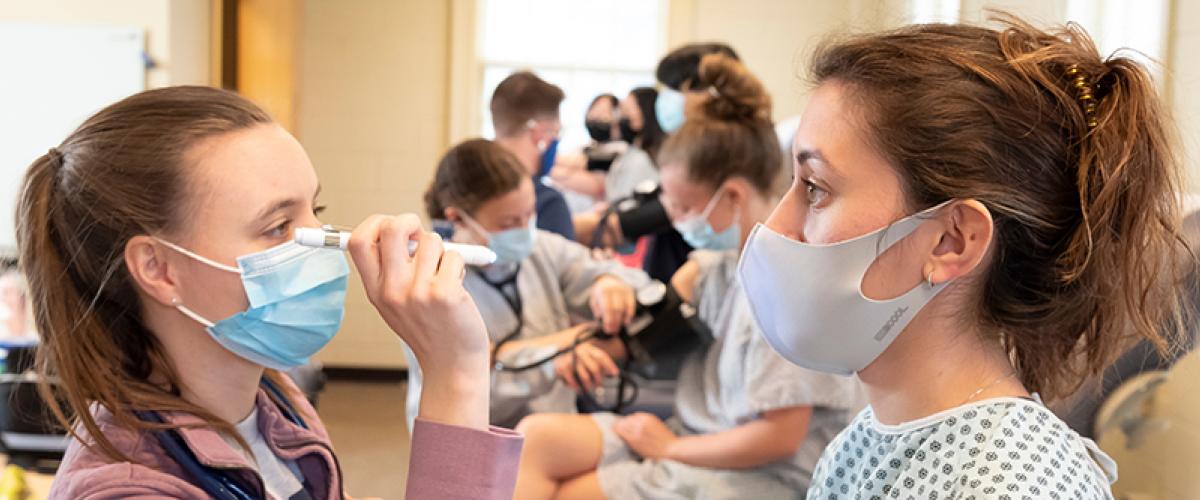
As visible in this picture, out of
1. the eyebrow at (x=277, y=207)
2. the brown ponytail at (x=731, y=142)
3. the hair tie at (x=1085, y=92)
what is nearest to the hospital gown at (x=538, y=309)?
the brown ponytail at (x=731, y=142)

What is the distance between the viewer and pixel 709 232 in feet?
8.07

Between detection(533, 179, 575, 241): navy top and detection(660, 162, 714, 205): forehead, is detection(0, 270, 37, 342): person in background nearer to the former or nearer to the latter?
detection(533, 179, 575, 241): navy top

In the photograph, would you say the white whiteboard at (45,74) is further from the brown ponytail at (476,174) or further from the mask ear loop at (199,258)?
the mask ear loop at (199,258)

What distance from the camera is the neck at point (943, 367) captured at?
106 centimetres

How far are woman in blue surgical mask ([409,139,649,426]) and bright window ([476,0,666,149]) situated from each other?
11.1ft

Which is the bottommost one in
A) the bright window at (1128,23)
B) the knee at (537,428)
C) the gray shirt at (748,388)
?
the knee at (537,428)

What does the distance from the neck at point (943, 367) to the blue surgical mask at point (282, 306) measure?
2.28 ft

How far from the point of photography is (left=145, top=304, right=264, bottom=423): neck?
1251 millimetres

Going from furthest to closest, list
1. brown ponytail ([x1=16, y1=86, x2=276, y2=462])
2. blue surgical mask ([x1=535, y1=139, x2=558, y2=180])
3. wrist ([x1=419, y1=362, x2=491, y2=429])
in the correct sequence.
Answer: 1. blue surgical mask ([x1=535, y1=139, x2=558, y2=180])
2. brown ponytail ([x1=16, y1=86, x2=276, y2=462])
3. wrist ([x1=419, y1=362, x2=491, y2=429])

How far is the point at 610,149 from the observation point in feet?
14.0

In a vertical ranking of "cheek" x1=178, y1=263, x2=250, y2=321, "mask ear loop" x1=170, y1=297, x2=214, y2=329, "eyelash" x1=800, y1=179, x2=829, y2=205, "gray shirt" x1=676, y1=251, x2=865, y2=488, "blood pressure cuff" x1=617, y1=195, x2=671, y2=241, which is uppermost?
"eyelash" x1=800, y1=179, x2=829, y2=205

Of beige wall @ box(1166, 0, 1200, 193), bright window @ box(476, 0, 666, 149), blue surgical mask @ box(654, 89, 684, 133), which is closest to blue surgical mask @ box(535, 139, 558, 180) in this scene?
blue surgical mask @ box(654, 89, 684, 133)

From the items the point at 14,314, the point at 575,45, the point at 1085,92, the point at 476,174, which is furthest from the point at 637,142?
the point at 1085,92

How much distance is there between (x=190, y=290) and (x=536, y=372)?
1.27 metres
